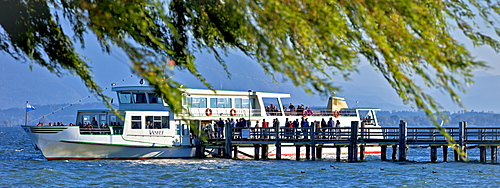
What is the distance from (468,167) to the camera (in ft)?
114

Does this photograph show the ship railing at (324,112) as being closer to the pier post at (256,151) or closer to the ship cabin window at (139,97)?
the pier post at (256,151)

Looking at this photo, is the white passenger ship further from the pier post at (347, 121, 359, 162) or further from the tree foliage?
the tree foliage

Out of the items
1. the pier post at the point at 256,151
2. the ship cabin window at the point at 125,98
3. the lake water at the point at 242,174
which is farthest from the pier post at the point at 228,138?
the ship cabin window at the point at 125,98

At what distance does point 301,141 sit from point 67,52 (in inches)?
1071

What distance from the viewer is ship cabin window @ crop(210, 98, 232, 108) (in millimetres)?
39844

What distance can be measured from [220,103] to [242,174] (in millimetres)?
9924

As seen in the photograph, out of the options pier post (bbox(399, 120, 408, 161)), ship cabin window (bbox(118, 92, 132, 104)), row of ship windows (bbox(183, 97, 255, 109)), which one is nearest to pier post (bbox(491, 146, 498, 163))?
pier post (bbox(399, 120, 408, 161))

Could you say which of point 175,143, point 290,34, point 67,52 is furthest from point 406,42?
point 175,143

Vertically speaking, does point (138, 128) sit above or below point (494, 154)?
above

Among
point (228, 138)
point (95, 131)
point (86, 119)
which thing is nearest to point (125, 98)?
point (86, 119)

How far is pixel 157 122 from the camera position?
37406mm

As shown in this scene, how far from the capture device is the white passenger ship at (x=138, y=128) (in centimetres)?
3556

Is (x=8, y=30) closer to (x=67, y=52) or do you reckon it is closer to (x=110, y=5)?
(x=67, y=52)

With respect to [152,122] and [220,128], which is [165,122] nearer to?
[152,122]
